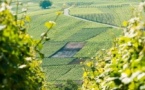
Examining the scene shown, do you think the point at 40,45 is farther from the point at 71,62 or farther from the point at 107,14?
the point at 107,14

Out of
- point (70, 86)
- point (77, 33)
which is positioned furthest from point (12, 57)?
point (77, 33)

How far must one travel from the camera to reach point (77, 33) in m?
106

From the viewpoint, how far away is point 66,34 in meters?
104

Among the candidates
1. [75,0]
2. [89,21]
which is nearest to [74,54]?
[89,21]

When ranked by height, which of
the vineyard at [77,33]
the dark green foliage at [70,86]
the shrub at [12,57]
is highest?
the shrub at [12,57]

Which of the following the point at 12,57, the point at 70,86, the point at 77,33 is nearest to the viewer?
the point at 12,57

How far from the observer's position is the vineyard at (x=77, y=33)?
252 ft

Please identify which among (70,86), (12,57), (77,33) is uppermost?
(12,57)

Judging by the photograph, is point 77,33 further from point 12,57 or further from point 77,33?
point 12,57

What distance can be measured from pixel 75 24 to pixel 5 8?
110 meters

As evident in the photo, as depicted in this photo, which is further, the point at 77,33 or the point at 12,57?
the point at 77,33

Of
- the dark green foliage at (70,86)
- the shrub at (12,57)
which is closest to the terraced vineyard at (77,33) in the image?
the dark green foliage at (70,86)

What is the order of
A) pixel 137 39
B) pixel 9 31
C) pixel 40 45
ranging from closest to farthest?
pixel 9 31 → pixel 137 39 → pixel 40 45

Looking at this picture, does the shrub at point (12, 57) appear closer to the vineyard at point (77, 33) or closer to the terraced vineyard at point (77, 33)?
the terraced vineyard at point (77, 33)
